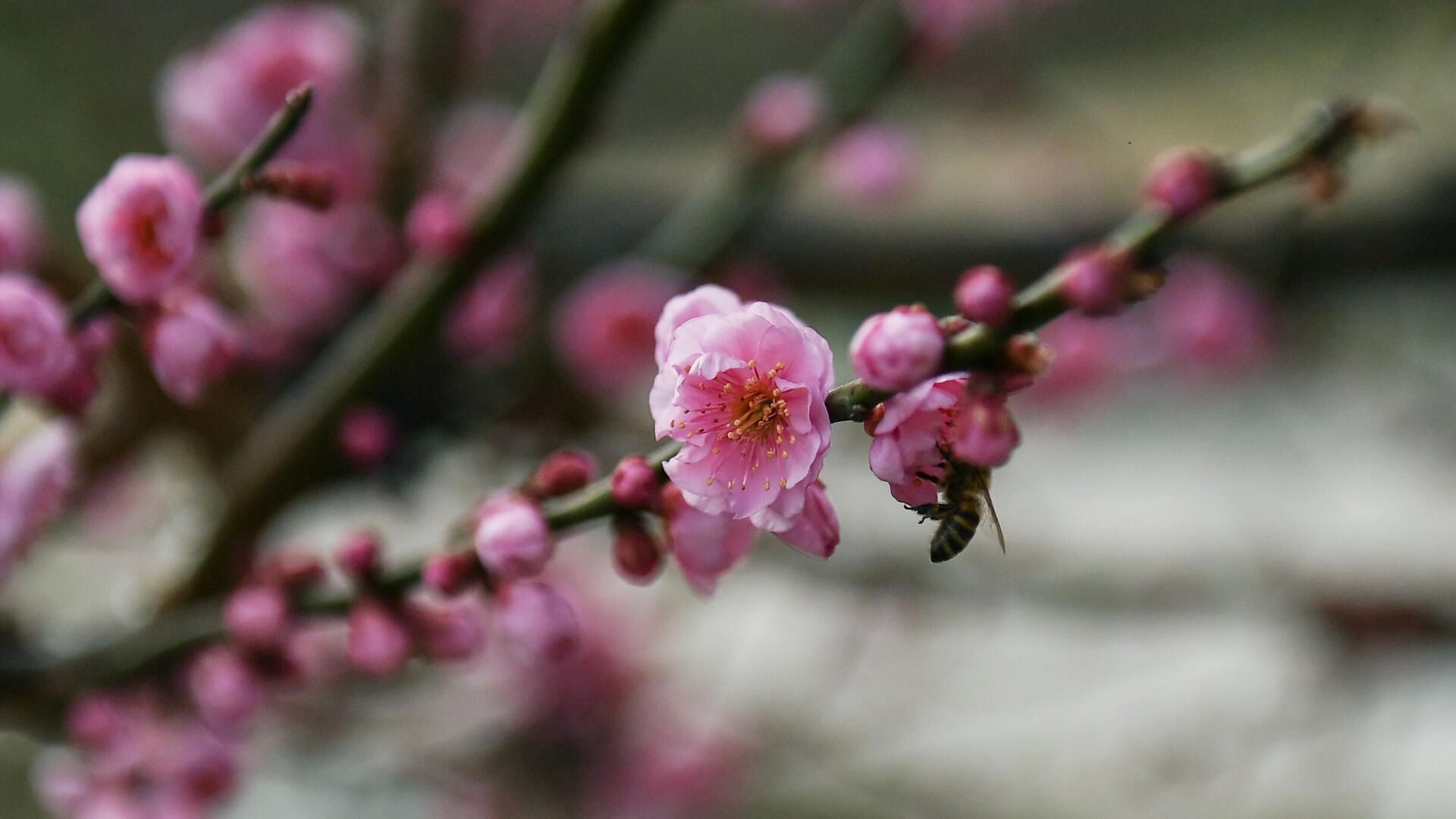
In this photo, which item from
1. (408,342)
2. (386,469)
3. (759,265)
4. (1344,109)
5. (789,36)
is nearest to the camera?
(1344,109)

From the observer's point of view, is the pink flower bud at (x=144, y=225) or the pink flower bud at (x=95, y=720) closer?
the pink flower bud at (x=144, y=225)

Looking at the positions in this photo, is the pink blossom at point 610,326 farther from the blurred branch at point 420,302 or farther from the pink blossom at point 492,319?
the blurred branch at point 420,302

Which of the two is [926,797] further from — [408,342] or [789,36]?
[789,36]

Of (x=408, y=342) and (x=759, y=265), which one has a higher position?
(x=759, y=265)

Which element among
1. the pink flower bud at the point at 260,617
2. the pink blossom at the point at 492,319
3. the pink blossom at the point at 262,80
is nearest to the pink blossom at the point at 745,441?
the pink flower bud at the point at 260,617

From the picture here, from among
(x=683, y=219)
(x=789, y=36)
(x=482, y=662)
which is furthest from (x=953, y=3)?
(x=789, y=36)

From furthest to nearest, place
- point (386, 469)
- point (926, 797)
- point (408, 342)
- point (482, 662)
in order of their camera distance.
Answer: point (926, 797)
point (482, 662)
point (386, 469)
point (408, 342)

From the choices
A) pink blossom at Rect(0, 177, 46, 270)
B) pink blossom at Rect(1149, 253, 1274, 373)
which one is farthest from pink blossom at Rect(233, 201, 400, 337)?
pink blossom at Rect(1149, 253, 1274, 373)

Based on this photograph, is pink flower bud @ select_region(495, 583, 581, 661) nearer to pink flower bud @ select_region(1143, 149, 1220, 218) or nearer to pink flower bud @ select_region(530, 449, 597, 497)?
pink flower bud @ select_region(530, 449, 597, 497)
